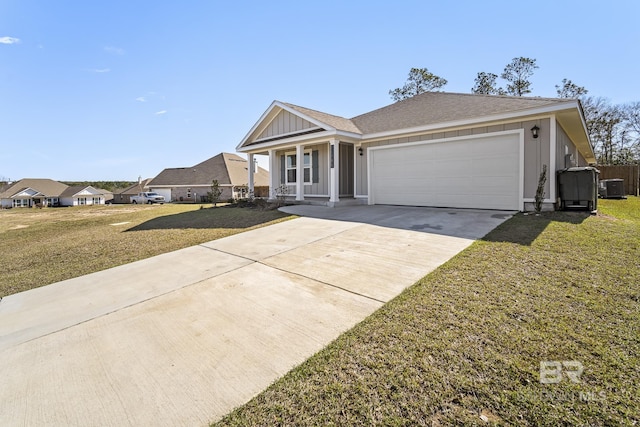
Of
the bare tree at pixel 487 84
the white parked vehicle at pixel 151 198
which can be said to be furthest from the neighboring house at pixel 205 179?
the bare tree at pixel 487 84

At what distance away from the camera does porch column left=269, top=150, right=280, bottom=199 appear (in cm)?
1470

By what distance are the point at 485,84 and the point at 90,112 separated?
34.5m

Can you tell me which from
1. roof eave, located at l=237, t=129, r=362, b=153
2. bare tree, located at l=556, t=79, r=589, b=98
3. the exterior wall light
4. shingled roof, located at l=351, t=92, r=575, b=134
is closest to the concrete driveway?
the exterior wall light

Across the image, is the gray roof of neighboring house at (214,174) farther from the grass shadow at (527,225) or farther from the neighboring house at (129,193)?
the grass shadow at (527,225)

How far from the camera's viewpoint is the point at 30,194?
4500cm

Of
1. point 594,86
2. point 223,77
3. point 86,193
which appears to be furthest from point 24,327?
point 86,193

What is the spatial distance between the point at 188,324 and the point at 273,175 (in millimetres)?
12388

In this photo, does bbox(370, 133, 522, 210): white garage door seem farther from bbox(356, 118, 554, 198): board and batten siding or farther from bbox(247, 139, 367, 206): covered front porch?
bbox(247, 139, 367, 206): covered front porch

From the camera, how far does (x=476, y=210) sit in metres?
8.98

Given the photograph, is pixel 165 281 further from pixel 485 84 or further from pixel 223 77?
pixel 485 84

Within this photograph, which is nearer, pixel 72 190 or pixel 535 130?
pixel 535 130

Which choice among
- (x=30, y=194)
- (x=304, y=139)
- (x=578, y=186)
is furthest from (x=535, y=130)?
(x=30, y=194)

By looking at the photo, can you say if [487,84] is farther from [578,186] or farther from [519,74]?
[578,186]

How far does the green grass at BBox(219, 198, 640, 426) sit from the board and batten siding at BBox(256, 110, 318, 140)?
1022 centimetres
